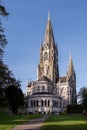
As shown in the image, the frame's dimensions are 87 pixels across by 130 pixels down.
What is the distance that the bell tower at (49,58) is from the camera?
161125 mm

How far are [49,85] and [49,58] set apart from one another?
19295mm

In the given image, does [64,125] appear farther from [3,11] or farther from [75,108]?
[75,108]

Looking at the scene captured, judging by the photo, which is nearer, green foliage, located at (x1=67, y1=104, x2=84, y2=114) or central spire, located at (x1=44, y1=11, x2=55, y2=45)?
green foliage, located at (x1=67, y1=104, x2=84, y2=114)

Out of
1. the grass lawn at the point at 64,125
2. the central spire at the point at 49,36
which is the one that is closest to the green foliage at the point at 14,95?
the grass lawn at the point at 64,125

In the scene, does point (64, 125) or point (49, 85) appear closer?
point (64, 125)

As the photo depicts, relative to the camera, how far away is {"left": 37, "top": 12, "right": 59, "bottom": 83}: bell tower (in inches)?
6344

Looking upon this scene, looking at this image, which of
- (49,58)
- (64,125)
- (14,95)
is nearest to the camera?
(64,125)

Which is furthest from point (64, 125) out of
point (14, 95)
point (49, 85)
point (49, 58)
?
point (49, 58)

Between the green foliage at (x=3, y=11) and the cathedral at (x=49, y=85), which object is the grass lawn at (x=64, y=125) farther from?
the cathedral at (x=49, y=85)

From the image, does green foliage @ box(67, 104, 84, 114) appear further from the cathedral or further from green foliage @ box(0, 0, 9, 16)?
green foliage @ box(0, 0, 9, 16)

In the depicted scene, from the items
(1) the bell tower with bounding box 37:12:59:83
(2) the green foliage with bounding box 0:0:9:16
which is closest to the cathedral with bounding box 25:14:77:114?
(1) the bell tower with bounding box 37:12:59:83

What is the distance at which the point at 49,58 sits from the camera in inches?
6452

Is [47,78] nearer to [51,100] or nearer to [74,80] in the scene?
[51,100]

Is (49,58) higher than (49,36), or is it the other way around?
(49,36)
